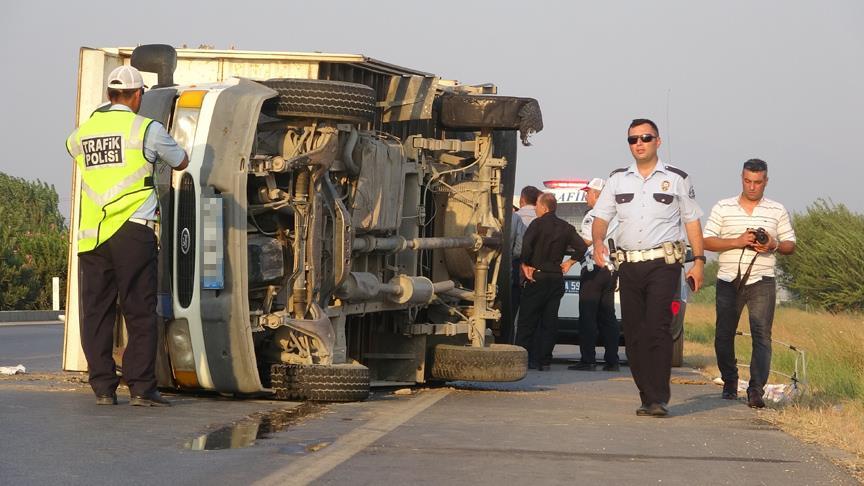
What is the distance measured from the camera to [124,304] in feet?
30.0

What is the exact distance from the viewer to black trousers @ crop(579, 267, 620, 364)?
16625mm

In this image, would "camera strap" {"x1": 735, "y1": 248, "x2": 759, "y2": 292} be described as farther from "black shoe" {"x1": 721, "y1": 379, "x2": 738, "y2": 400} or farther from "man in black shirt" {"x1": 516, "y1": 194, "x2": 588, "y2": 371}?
"man in black shirt" {"x1": 516, "y1": 194, "x2": 588, "y2": 371}

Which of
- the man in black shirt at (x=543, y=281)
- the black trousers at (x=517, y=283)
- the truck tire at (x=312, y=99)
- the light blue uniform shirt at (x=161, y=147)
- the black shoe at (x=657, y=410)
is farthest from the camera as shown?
the black trousers at (x=517, y=283)

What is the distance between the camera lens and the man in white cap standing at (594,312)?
16625 mm

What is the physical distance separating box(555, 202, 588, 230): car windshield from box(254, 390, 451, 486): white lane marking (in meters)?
11.4

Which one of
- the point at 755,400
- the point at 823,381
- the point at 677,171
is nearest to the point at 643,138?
the point at 677,171

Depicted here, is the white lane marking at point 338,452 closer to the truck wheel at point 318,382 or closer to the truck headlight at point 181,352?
the truck wheel at point 318,382

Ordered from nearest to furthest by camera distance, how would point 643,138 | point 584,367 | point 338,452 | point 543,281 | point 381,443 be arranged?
point 338,452 → point 381,443 → point 643,138 → point 543,281 → point 584,367

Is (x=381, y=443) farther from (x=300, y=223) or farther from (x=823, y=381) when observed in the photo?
(x=823, y=381)

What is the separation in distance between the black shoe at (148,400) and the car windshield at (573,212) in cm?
1239

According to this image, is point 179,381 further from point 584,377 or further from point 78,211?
point 584,377

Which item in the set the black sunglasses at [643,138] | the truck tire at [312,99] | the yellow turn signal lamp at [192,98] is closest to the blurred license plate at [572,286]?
the black sunglasses at [643,138]

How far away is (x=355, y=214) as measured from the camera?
410 inches

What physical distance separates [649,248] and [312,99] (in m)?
2.47
